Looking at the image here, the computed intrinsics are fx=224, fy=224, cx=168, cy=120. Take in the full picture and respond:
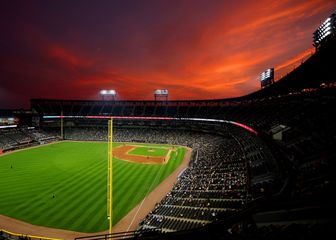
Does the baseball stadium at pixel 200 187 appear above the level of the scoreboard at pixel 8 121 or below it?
below

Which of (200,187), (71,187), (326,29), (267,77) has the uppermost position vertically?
(267,77)

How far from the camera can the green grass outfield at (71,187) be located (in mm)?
20625

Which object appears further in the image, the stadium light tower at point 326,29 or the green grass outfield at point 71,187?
the stadium light tower at point 326,29

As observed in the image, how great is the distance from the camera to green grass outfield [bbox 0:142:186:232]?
20.6 metres

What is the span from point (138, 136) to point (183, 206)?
2031 inches

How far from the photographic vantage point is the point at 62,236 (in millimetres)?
17812

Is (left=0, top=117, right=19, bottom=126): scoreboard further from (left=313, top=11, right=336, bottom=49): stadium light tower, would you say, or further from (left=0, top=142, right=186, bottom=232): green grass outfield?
(left=313, top=11, right=336, bottom=49): stadium light tower

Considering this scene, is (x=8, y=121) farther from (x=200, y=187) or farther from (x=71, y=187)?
(x=200, y=187)

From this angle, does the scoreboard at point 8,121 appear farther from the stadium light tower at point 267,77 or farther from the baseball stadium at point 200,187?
the stadium light tower at point 267,77

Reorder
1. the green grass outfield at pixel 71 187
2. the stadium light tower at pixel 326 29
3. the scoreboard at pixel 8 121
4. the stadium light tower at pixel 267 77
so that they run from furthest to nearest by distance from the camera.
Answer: the scoreboard at pixel 8 121, the stadium light tower at pixel 267 77, the stadium light tower at pixel 326 29, the green grass outfield at pixel 71 187

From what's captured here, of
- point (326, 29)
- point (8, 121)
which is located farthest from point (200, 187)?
point (8, 121)

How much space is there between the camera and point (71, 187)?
27578 millimetres

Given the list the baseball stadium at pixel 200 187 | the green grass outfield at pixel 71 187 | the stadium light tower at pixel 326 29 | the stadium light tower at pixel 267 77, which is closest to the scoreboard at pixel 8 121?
the baseball stadium at pixel 200 187

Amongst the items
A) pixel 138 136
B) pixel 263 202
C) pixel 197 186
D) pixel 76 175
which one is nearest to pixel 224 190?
pixel 197 186
